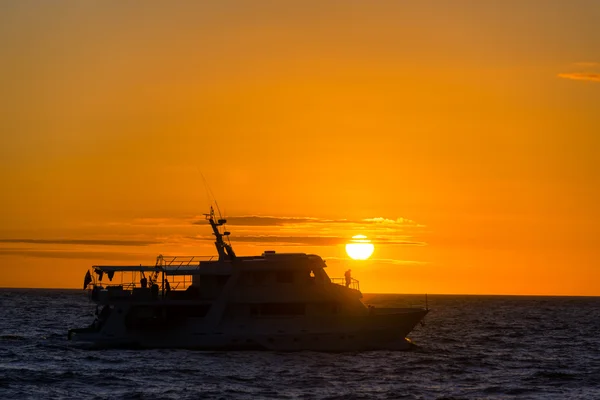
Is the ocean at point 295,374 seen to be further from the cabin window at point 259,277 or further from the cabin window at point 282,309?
the cabin window at point 259,277

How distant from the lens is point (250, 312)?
2051 inches

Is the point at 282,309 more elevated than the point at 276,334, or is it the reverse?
the point at 282,309

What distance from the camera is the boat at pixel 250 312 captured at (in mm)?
51844

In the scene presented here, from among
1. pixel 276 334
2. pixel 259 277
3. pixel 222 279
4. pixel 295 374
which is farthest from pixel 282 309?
pixel 295 374

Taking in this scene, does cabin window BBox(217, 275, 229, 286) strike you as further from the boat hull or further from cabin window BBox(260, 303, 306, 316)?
cabin window BBox(260, 303, 306, 316)

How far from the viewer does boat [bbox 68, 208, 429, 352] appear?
170 ft

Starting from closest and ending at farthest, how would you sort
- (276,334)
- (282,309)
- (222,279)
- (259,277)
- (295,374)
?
(295,374)
(276,334)
(282,309)
(259,277)
(222,279)

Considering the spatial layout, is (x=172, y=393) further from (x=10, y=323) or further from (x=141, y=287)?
(x=10, y=323)

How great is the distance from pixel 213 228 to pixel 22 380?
570 inches

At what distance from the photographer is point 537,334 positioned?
8269cm

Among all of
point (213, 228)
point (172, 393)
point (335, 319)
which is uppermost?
point (213, 228)

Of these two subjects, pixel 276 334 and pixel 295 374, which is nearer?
pixel 295 374

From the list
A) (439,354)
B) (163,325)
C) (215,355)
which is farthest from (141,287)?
(439,354)

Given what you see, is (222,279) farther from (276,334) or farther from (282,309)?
(276,334)
